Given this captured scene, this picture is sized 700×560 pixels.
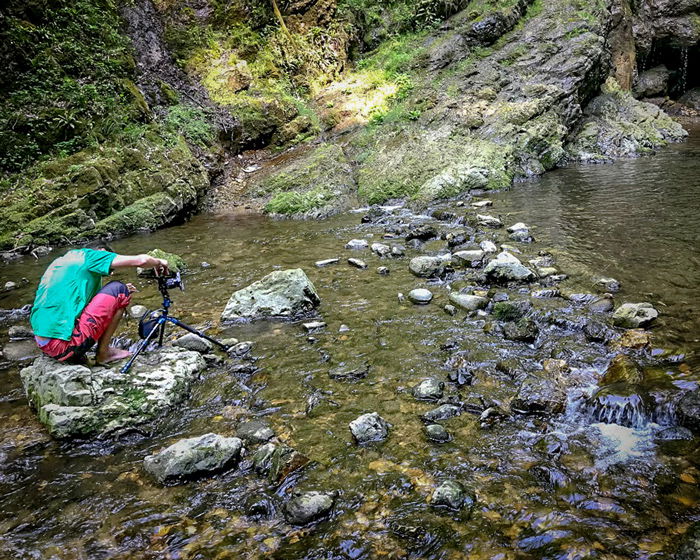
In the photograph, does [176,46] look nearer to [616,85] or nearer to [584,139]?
[584,139]

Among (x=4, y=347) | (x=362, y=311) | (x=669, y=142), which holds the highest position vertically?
(x=4, y=347)

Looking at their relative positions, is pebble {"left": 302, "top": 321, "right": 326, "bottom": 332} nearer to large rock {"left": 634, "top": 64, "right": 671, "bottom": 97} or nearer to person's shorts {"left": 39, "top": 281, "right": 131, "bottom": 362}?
person's shorts {"left": 39, "top": 281, "right": 131, "bottom": 362}

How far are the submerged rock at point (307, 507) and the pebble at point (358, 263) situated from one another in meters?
4.72

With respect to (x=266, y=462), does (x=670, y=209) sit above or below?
below

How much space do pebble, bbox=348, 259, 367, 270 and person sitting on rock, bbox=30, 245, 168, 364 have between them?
3627 mm

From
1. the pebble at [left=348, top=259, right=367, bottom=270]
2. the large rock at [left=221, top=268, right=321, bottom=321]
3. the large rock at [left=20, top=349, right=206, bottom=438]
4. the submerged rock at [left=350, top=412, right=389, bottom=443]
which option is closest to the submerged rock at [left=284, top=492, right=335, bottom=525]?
the submerged rock at [left=350, top=412, right=389, bottom=443]

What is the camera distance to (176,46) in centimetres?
1786

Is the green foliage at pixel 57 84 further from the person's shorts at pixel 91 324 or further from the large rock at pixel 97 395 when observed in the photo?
the large rock at pixel 97 395

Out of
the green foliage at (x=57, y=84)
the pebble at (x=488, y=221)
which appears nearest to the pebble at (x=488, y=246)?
the pebble at (x=488, y=221)

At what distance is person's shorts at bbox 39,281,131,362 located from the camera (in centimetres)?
380

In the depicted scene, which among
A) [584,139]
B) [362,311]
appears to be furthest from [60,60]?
[584,139]

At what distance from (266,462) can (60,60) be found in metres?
14.5

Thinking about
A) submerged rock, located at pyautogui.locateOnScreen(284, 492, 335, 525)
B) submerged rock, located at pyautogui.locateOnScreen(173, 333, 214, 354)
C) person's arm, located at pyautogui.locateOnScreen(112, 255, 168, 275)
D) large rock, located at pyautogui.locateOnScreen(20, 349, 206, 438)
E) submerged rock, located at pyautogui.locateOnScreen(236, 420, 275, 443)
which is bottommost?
submerged rock, located at pyautogui.locateOnScreen(236, 420, 275, 443)

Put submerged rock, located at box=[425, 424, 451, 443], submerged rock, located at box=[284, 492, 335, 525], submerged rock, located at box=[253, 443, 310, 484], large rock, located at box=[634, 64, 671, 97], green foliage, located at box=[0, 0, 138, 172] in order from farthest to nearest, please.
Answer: large rock, located at box=[634, 64, 671, 97] → green foliage, located at box=[0, 0, 138, 172] → submerged rock, located at box=[425, 424, 451, 443] → submerged rock, located at box=[253, 443, 310, 484] → submerged rock, located at box=[284, 492, 335, 525]
